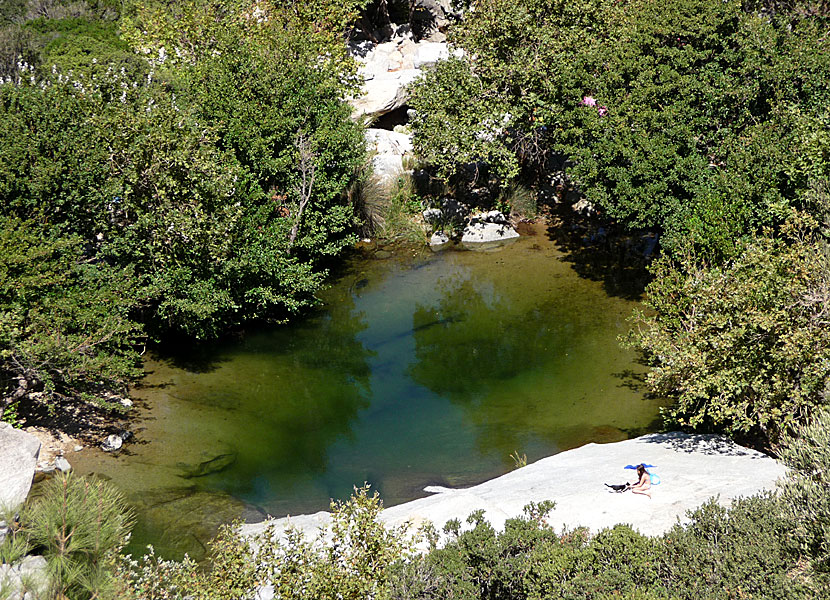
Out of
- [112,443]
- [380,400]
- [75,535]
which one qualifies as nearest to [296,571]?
[75,535]

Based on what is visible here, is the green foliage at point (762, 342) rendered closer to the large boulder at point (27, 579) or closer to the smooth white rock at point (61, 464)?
the large boulder at point (27, 579)

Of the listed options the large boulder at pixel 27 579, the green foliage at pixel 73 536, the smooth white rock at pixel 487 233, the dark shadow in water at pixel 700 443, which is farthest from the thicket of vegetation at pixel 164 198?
the dark shadow in water at pixel 700 443

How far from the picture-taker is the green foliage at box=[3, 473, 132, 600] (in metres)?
8.52

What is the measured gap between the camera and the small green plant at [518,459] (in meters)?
17.7

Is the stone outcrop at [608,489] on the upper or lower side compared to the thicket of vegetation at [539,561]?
lower

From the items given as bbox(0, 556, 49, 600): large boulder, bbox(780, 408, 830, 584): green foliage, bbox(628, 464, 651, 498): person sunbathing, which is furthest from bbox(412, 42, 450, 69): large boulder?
bbox(0, 556, 49, 600): large boulder

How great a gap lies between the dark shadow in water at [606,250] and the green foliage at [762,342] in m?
9.78

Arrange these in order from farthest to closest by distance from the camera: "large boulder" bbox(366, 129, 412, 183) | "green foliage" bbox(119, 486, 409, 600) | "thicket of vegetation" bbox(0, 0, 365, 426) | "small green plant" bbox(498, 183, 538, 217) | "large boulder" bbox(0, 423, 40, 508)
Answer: "small green plant" bbox(498, 183, 538, 217)
"large boulder" bbox(366, 129, 412, 183)
"thicket of vegetation" bbox(0, 0, 365, 426)
"large boulder" bbox(0, 423, 40, 508)
"green foliage" bbox(119, 486, 409, 600)

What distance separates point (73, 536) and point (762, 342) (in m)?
12.6

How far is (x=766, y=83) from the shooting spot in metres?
23.0

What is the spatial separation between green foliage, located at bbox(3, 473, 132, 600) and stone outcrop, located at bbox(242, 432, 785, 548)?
11.2 ft

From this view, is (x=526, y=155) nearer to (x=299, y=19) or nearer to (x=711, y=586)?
(x=299, y=19)

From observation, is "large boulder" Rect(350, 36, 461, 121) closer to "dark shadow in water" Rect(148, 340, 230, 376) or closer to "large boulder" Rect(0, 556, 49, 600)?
"dark shadow in water" Rect(148, 340, 230, 376)

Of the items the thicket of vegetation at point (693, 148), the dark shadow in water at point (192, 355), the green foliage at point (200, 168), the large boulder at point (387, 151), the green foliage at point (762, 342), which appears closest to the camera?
the green foliage at point (762, 342)
